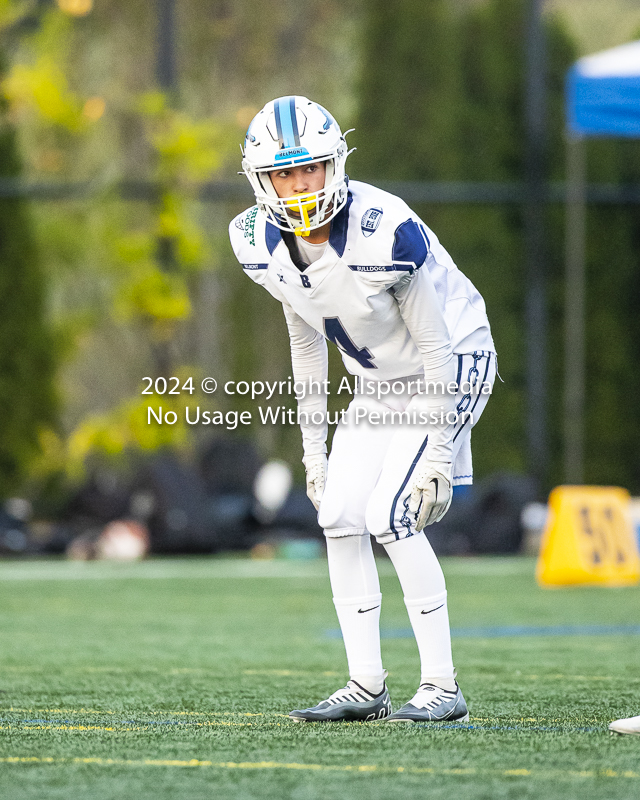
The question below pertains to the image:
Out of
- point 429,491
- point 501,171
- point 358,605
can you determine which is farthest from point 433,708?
point 501,171

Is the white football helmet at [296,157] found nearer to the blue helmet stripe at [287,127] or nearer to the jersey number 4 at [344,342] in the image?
the blue helmet stripe at [287,127]

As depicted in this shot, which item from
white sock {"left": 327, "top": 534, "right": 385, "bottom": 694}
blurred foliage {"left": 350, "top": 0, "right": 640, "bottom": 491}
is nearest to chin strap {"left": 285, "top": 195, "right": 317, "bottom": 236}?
white sock {"left": 327, "top": 534, "right": 385, "bottom": 694}

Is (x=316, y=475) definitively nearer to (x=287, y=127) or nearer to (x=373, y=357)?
(x=373, y=357)

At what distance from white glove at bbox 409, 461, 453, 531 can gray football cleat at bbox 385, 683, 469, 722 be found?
421 mm

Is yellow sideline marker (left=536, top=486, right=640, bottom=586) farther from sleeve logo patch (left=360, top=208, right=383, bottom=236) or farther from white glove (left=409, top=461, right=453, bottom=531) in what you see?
sleeve logo patch (left=360, top=208, right=383, bottom=236)

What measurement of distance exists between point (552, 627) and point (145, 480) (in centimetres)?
494

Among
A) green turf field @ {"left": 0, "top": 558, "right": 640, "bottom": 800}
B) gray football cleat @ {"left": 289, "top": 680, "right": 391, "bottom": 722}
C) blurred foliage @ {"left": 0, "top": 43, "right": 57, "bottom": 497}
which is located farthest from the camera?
blurred foliage @ {"left": 0, "top": 43, "right": 57, "bottom": 497}

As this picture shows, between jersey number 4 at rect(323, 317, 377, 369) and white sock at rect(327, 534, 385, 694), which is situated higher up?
jersey number 4 at rect(323, 317, 377, 369)

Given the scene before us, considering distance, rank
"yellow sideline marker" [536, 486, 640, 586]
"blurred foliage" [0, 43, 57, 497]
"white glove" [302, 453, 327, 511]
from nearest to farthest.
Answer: "white glove" [302, 453, 327, 511] → "yellow sideline marker" [536, 486, 640, 586] → "blurred foliage" [0, 43, 57, 497]

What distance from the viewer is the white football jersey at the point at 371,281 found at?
3.52 m

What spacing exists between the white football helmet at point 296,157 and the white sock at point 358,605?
0.85 metres

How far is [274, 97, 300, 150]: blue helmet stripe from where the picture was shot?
3.51 m

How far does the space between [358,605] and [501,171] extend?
A: 9926 mm

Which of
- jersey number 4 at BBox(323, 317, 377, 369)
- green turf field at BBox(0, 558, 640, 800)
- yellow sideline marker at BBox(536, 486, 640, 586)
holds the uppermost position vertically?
jersey number 4 at BBox(323, 317, 377, 369)
